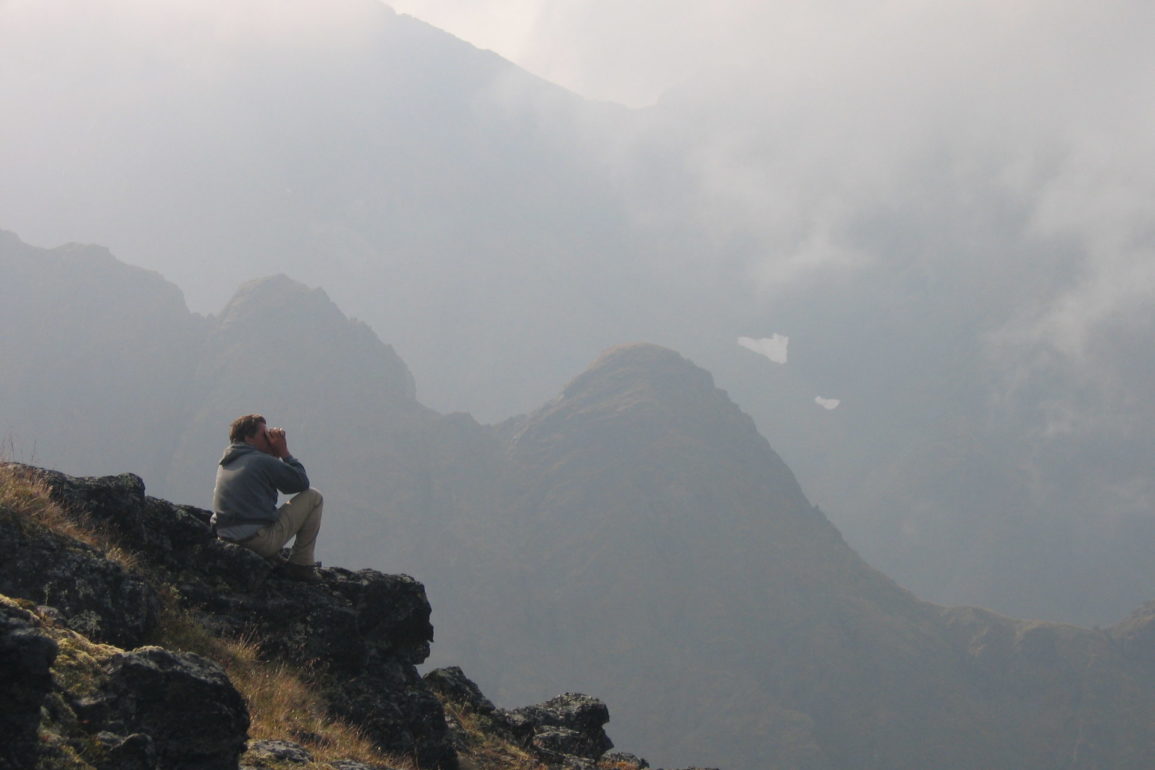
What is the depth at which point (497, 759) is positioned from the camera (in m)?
13.5

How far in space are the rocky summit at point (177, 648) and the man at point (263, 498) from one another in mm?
340

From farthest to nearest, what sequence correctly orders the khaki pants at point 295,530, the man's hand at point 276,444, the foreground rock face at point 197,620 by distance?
the man's hand at point 276,444, the khaki pants at point 295,530, the foreground rock face at point 197,620

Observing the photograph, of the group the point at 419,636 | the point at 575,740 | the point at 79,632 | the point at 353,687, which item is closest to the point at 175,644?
the point at 79,632

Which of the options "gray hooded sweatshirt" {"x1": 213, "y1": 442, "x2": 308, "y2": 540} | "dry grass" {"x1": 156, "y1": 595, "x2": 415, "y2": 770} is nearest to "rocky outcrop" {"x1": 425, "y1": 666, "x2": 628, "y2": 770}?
"dry grass" {"x1": 156, "y1": 595, "x2": 415, "y2": 770}

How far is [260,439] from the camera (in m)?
12.9

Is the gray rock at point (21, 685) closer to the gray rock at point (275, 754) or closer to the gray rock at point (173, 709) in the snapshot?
the gray rock at point (173, 709)

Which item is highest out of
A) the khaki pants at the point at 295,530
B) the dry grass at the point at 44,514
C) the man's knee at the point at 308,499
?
the man's knee at the point at 308,499

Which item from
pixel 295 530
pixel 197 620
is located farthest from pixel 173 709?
pixel 295 530

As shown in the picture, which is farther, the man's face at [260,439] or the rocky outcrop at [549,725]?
the rocky outcrop at [549,725]

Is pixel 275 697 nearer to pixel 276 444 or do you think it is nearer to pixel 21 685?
pixel 276 444

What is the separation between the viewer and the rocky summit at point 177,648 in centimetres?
675

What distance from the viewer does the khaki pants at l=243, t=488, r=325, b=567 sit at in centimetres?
1284

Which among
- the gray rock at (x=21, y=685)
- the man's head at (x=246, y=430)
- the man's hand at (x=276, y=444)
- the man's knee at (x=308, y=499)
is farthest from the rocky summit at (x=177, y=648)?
the man's hand at (x=276, y=444)

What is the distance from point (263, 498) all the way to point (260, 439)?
31.8 inches
